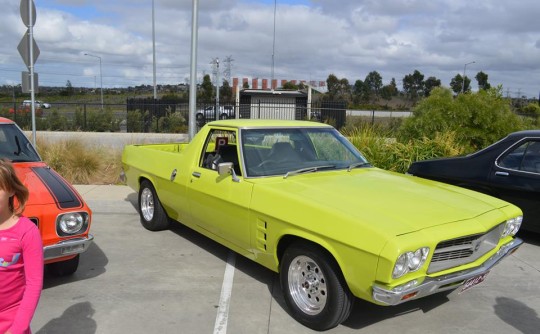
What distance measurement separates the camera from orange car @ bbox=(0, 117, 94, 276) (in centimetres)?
394

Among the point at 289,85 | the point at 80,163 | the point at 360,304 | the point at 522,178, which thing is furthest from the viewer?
the point at 289,85

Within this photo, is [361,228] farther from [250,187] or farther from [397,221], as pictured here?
[250,187]

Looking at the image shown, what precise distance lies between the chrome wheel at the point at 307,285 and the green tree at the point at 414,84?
217ft

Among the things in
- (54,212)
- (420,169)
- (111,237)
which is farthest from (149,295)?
(420,169)

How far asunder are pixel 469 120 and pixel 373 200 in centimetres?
811

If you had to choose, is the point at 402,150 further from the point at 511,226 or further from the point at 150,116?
the point at 150,116

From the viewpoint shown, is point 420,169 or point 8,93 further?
point 8,93

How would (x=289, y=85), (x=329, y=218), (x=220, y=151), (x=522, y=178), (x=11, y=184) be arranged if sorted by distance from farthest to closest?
(x=289, y=85) < (x=522, y=178) < (x=220, y=151) < (x=329, y=218) < (x=11, y=184)

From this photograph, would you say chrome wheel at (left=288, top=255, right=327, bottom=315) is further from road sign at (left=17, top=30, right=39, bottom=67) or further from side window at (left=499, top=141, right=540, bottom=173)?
road sign at (left=17, top=30, right=39, bottom=67)

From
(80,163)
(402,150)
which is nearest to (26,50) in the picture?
(80,163)

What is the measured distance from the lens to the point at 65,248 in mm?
4027

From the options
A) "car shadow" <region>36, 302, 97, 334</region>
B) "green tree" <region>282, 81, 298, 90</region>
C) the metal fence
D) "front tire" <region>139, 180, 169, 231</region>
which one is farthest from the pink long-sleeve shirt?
"green tree" <region>282, 81, 298, 90</region>

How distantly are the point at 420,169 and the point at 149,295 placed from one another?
4600 millimetres

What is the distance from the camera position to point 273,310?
4.13 metres
